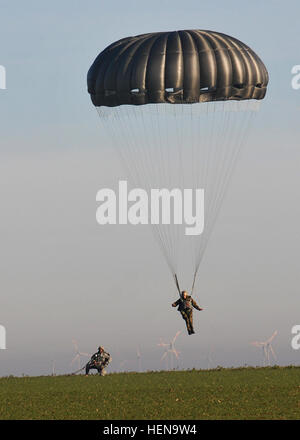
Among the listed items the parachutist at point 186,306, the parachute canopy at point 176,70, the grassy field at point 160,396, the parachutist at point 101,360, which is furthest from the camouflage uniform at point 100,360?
the parachute canopy at point 176,70

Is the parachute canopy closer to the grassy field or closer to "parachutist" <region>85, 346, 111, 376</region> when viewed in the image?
"parachutist" <region>85, 346, 111, 376</region>

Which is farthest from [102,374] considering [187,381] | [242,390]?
[242,390]

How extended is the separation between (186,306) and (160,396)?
8136 millimetres

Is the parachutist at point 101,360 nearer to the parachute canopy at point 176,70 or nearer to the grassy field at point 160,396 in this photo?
the grassy field at point 160,396

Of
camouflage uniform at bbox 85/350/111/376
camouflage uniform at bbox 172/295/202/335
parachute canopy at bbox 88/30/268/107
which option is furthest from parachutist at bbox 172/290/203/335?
parachute canopy at bbox 88/30/268/107

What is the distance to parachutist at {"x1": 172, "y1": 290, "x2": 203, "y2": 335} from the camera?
56969mm

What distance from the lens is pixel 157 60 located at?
56.0m

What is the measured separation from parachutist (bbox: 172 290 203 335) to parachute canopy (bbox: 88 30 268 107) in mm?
10137

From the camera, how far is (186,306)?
187ft

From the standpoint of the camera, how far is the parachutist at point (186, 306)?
56969 mm

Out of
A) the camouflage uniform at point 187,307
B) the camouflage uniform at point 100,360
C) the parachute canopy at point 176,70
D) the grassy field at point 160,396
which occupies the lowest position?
the grassy field at point 160,396

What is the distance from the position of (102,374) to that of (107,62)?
17.3m

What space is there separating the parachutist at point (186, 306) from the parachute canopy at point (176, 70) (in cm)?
1014
